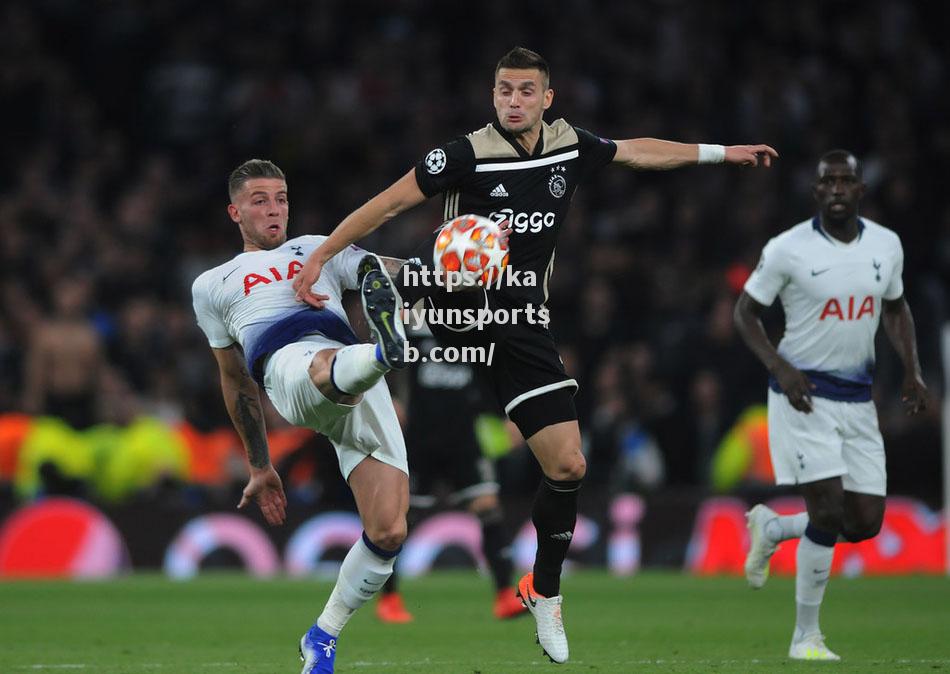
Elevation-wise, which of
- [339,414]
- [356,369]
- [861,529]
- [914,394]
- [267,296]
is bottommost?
[861,529]

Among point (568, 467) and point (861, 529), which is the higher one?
point (568, 467)

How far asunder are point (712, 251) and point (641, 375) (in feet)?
7.29

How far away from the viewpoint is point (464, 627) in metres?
10.7

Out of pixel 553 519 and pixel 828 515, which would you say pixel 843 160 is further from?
pixel 553 519

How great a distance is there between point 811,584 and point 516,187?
104 inches

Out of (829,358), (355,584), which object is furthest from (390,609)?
(355,584)

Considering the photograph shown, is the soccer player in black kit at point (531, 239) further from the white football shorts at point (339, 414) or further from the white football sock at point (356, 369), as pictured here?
the white football sock at point (356, 369)

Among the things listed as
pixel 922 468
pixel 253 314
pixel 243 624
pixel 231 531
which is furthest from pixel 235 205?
pixel 922 468

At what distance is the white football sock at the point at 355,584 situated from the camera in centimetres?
729

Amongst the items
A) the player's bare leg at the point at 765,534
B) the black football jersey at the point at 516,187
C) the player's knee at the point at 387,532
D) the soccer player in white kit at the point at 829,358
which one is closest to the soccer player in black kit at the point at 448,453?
the player's bare leg at the point at 765,534

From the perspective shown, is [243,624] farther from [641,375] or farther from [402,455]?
[641,375]

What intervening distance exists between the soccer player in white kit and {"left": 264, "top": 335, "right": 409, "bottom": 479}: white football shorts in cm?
234

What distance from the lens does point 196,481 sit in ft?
Result: 52.5

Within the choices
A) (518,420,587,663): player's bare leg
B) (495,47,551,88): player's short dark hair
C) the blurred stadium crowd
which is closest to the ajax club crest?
(495,47,551,88): player's short dark hair
